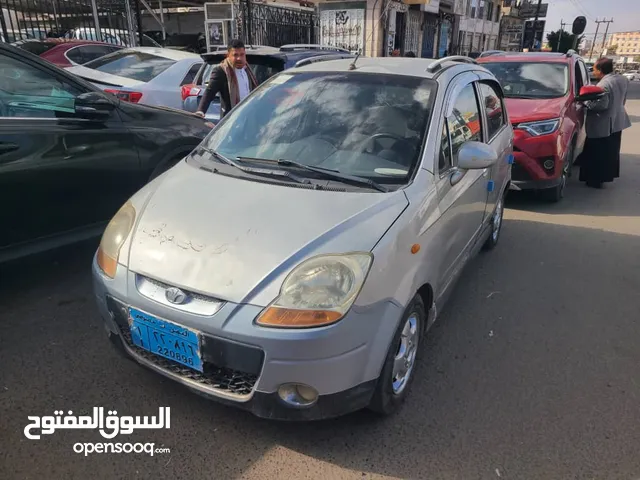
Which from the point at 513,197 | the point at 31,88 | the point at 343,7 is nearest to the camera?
the point at 31,88

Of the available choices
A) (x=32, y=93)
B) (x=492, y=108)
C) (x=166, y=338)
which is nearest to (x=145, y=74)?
(x=32, y=93)

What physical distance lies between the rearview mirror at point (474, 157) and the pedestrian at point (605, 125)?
4977mm

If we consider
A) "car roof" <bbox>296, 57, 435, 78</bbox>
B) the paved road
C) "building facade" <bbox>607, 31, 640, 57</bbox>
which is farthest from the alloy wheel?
"building facade" <bbox>607, 31, 640, 57</bbox>

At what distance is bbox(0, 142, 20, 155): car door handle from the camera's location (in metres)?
3.10

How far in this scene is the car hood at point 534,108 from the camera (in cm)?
598

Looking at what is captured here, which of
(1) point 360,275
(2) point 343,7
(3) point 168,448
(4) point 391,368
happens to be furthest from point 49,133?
(2) point 343,7

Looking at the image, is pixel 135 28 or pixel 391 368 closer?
pixel 391 368

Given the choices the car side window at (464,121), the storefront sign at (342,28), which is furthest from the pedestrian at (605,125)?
the storefront sign at (342,28)

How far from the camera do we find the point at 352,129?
2.96 metres

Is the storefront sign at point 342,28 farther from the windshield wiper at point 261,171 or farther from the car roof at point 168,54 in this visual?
the windshield wiper at point 261,171

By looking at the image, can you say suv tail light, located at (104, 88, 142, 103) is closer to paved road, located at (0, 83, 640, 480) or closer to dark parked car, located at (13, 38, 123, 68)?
dark parked car, located at (13, 38, 123, 68)

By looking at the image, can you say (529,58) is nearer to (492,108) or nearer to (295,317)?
(492,108)

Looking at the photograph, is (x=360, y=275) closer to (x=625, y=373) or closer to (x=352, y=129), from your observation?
(x=352, y=129)

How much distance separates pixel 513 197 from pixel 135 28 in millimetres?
14312
